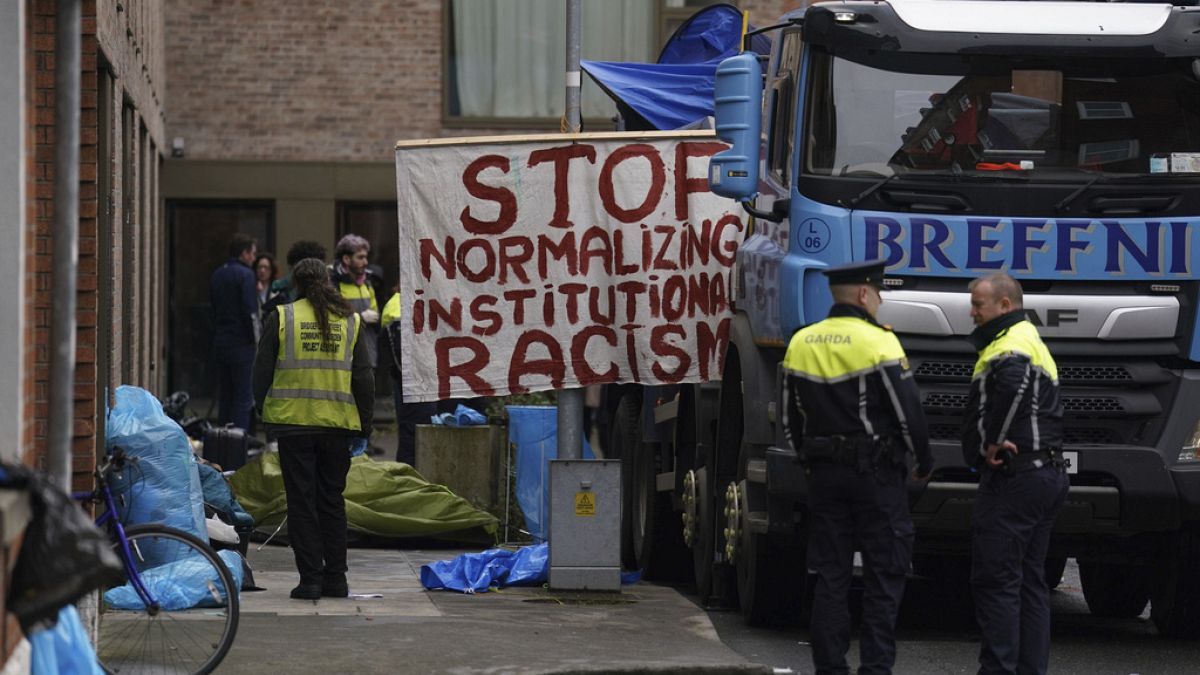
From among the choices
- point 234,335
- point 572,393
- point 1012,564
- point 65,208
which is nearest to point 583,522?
point 572,393

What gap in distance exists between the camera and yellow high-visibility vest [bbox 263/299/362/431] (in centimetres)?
1053

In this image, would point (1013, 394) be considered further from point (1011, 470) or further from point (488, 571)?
point (488, 571)

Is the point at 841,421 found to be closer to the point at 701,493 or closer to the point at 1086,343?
the point at 1086,343

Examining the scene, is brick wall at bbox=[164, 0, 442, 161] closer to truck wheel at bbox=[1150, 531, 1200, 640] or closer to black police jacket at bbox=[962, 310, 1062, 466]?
truck wheel at bbox=[1150, 531, 1200, 640]

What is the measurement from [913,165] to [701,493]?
2413 millimetres

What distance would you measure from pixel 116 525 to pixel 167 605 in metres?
0.53

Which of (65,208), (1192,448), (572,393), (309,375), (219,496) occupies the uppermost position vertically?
(65,208)

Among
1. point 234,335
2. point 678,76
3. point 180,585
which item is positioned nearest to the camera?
point 180,585

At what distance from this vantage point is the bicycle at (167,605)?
8.03m

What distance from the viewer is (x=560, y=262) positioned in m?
11.3

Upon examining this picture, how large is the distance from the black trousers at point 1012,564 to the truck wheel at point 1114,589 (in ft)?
9.27

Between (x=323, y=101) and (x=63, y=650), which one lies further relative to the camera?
(x=323, y=101)

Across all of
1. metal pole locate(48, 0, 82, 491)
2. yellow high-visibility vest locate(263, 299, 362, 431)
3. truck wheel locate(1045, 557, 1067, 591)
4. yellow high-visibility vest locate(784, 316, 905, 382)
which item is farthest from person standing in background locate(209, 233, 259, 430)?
metal pole locate(48, 0, 82, 491)

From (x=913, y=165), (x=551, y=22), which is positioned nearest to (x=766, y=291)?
(x=913, y=165)
